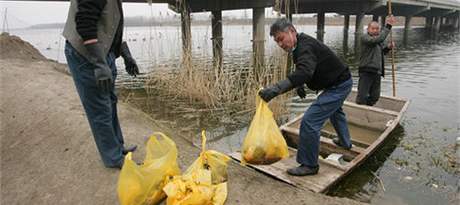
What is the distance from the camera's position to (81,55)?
8.36 feet

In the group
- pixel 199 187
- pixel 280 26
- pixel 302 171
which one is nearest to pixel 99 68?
pixel 199 187

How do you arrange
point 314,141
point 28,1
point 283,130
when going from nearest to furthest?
point 314,141 → point 283,130 → point 28,1

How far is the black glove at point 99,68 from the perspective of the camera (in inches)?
93.7

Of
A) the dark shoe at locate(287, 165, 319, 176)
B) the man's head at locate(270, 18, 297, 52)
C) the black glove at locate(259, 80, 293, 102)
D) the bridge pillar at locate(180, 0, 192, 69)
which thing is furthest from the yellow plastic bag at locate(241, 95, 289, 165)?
the bridge pillar at locate(180, 0, 192, 69)

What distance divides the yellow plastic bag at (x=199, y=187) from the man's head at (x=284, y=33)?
1131mm

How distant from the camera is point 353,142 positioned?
4.83m

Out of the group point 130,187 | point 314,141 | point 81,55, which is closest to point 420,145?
point 314,141

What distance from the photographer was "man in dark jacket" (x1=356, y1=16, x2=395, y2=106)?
4.96m

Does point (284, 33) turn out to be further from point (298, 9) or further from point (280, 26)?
point (298, 9)

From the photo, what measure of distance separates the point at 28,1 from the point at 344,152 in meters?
16.0

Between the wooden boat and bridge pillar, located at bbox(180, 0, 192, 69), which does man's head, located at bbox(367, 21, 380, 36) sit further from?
bridge pillar, located at bbox(180, 0, 192, 69)

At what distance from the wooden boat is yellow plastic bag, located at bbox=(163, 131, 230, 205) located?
89cm

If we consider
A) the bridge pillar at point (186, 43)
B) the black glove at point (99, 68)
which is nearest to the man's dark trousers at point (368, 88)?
the bridge pillar at point (186, 43)

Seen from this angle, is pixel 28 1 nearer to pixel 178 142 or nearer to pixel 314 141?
pixel 178 142
